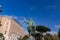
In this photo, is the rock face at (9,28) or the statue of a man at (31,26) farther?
the rock face at (9,28)

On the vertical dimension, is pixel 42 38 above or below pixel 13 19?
below

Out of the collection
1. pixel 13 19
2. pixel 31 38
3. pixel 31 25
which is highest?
pixel 13 19

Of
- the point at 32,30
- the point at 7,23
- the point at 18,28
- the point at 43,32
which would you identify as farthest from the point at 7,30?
the point at 32,30

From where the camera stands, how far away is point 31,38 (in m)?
20.4

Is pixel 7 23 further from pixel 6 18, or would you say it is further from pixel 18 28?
pixel 18 28

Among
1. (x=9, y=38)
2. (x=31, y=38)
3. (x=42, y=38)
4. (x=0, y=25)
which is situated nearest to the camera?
(x=31, y=38)

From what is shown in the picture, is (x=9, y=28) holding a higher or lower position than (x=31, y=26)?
higher

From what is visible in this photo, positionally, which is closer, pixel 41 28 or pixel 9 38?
pixel 41 28

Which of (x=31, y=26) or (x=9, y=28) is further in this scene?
Answer: (x=9, y=28)

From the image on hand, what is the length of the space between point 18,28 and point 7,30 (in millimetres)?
9979

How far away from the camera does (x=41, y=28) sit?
50.0 metres

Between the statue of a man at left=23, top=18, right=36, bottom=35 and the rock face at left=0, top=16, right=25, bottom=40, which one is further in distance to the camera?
the rock face at left=0, top=16, right=25, bottom=40

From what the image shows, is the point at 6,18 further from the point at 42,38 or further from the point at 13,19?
the point at 42,38

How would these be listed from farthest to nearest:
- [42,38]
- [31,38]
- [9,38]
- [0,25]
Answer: [0,25], [9,38], [42,38], [31,38]
